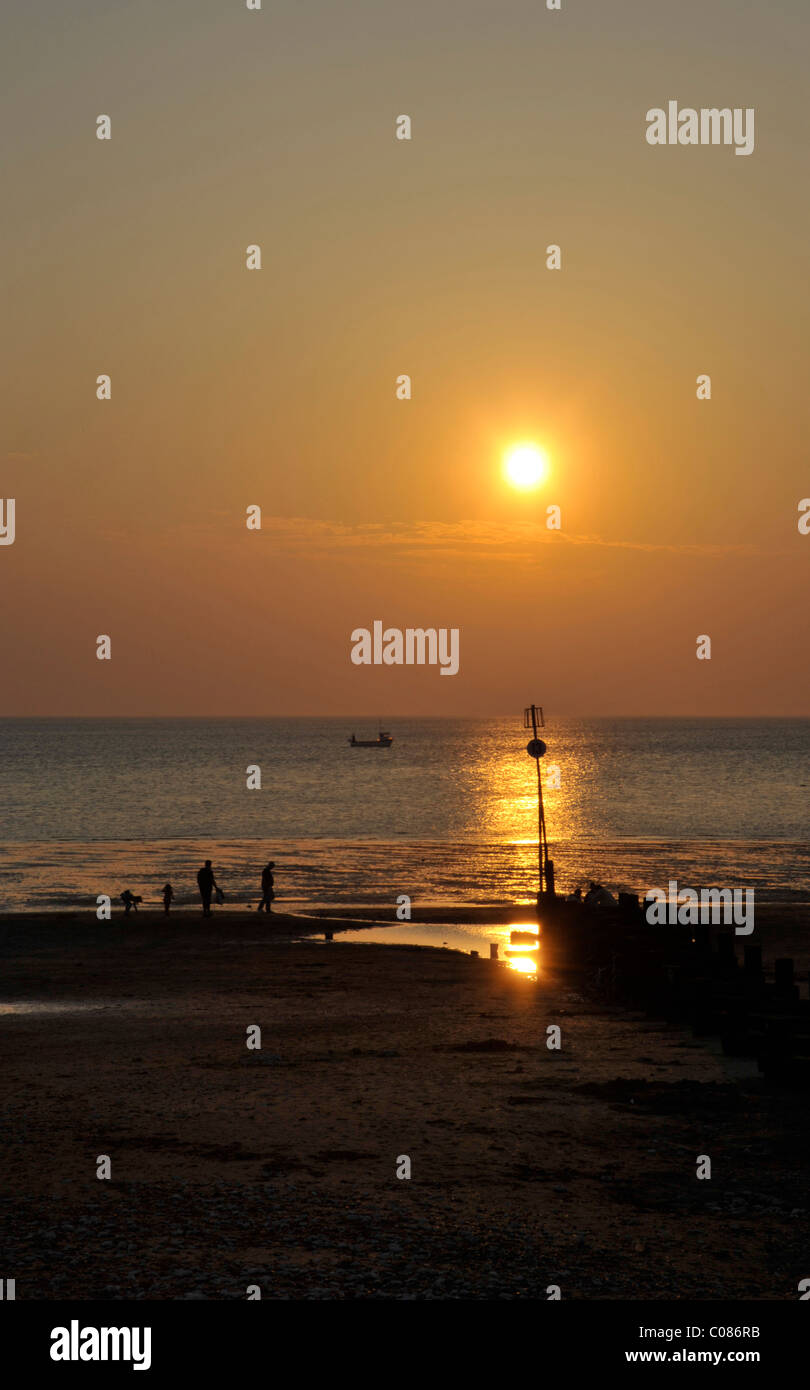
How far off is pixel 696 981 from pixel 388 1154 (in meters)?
9.57

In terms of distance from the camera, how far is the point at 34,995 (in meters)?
25.5

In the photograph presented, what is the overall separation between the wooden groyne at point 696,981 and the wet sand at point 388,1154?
435 millimetres

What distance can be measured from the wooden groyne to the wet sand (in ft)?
1.43

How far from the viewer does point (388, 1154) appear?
1347 centimetres

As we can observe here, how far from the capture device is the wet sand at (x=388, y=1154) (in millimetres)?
10227

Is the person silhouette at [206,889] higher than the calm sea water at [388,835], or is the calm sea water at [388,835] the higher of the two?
the calm sea water at [388,835]

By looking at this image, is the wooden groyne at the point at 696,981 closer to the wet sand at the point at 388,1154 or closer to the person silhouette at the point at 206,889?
the wet sand at the point at 388,1154

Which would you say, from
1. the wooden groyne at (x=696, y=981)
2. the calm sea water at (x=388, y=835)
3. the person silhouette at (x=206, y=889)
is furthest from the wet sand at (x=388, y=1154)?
the calm sea water at (x=388, y=835)

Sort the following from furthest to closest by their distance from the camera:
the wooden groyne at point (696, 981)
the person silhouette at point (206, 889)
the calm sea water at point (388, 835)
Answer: the calm sea water at point (388, 835)
the person silhouette at point (206, 889)
the wooden groyne at point (696, 981)

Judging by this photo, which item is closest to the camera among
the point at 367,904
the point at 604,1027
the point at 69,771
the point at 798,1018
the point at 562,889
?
the point at 798,1018

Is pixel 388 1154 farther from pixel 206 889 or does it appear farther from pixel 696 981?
pixel 206 889
